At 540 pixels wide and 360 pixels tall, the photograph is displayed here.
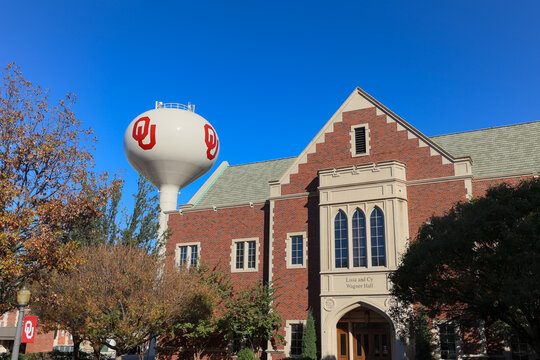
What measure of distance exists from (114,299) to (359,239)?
38.9 feet

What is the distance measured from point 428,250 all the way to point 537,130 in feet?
54.3

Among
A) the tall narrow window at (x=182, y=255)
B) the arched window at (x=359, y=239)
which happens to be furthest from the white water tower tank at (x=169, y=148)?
the arched window at (x=359, y=239)

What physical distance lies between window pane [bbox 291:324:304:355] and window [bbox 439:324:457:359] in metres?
6.89

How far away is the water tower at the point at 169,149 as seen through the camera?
33438mm

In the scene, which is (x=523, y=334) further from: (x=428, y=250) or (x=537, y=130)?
(x=537, y=130)

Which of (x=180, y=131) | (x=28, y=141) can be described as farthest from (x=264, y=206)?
(x=28, y=141)

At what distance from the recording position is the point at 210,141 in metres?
35.2

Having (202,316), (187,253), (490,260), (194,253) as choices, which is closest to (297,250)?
(202,316)

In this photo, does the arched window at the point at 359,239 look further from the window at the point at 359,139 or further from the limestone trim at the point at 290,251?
the window at the point at 359,139

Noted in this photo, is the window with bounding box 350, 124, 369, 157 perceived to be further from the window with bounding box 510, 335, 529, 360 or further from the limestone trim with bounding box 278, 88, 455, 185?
the window with bounding box 510, 335, 529, 360

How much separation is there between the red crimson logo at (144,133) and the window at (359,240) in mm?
14399

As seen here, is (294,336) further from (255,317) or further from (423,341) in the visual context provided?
(423,341)

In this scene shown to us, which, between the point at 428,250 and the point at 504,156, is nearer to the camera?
the point at 428,250

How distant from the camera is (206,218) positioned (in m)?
31.5
